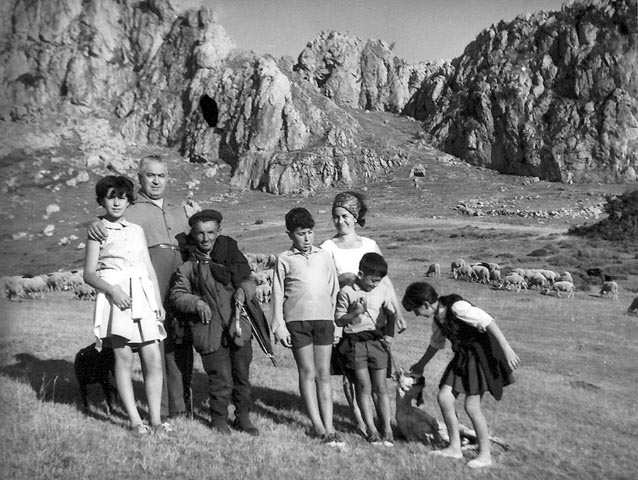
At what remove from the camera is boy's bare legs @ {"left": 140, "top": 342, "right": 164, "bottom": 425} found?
543 cm

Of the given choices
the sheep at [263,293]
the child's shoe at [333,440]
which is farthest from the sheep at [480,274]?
the child's shoe at [333,440]

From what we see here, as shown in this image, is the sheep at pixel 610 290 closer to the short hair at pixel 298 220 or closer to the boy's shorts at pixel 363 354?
the boy's shorts at pixel 363 354

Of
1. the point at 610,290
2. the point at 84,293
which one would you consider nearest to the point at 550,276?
the point at 610,290

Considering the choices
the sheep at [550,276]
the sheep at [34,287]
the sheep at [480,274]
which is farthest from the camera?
the sheep at [480,274]

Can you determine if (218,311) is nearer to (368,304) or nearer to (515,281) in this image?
(368,304)

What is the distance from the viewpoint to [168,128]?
106 meters

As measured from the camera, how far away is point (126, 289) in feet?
17.2

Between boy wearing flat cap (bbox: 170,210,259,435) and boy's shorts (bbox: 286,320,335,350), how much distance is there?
529mm

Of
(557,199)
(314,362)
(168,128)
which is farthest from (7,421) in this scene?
(168,128)

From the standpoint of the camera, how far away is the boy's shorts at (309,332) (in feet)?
18.6

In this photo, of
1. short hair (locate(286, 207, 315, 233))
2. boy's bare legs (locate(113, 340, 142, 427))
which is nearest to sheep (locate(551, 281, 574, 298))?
short hair (locate(286, 207, 315, 233))

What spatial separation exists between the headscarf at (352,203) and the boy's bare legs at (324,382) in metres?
1.52

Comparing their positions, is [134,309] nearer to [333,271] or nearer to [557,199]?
[333,271]

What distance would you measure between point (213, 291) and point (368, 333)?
1.72 metres
